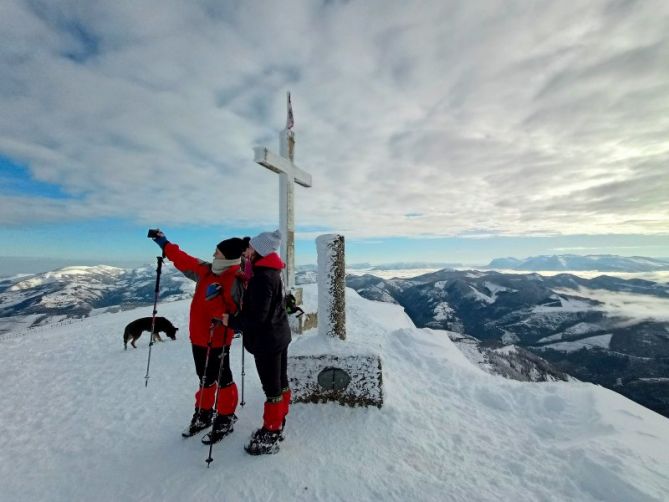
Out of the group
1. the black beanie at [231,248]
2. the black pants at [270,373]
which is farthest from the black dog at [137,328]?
the black pants at [270,373]

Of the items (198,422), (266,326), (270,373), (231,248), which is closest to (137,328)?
(198,422)

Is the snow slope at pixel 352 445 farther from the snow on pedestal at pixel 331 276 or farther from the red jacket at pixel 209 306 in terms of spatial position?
the red jacket at pixel 209 306

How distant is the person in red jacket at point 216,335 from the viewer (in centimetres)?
451

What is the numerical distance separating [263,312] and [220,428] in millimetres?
1860

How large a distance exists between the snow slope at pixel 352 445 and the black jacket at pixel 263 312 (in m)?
1.42

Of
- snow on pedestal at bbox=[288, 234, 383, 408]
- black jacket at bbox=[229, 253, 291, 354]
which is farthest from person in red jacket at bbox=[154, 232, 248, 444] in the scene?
snow on pedestal at bbox=[288, 234, 383, 408]

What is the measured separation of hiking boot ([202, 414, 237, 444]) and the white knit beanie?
236cm

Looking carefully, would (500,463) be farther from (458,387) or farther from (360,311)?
(360,311)

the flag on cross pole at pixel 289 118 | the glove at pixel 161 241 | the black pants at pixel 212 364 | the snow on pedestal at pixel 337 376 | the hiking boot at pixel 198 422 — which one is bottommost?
the hiking boot at pixel 198 422

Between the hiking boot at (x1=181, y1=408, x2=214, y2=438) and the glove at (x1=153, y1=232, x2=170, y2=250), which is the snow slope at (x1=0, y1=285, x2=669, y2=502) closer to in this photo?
the hiking boot at (x1=181, y1=408, x2=214, y2=438)

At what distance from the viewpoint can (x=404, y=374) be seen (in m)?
7.57

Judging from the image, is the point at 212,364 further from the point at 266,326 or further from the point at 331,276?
the point at 331,276

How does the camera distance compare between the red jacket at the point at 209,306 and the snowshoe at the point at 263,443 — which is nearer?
the snowshoe at the point at 263,443

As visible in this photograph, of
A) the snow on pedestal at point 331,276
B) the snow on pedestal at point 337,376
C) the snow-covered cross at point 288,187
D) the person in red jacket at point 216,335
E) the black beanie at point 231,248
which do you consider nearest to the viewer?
the person in red jacket at point 216,335
